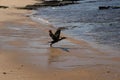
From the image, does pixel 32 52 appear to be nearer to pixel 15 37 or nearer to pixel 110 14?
pixel 15 37

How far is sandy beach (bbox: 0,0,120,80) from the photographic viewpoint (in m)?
8.59

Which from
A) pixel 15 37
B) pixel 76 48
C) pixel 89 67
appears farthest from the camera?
pixel 15 37

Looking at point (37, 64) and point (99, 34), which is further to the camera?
point (99, 34)

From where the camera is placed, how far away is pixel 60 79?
27.1 feet

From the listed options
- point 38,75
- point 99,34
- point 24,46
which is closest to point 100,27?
point 99,34

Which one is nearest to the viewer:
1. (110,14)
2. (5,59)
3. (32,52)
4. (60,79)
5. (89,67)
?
(60,79)

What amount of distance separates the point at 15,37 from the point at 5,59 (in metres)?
4.23

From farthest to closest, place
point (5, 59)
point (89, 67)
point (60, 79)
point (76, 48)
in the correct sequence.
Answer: point (76, 48)
point (5, 59)
point (89, 67)
point (60, 79)

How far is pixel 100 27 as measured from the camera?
696 inches

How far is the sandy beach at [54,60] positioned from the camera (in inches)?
338

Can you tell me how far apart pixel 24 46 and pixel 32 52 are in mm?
1112

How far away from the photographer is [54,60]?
33.4 ft

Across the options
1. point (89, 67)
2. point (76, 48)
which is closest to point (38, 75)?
point (89, 67)

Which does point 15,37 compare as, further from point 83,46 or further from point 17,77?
point 17,77
